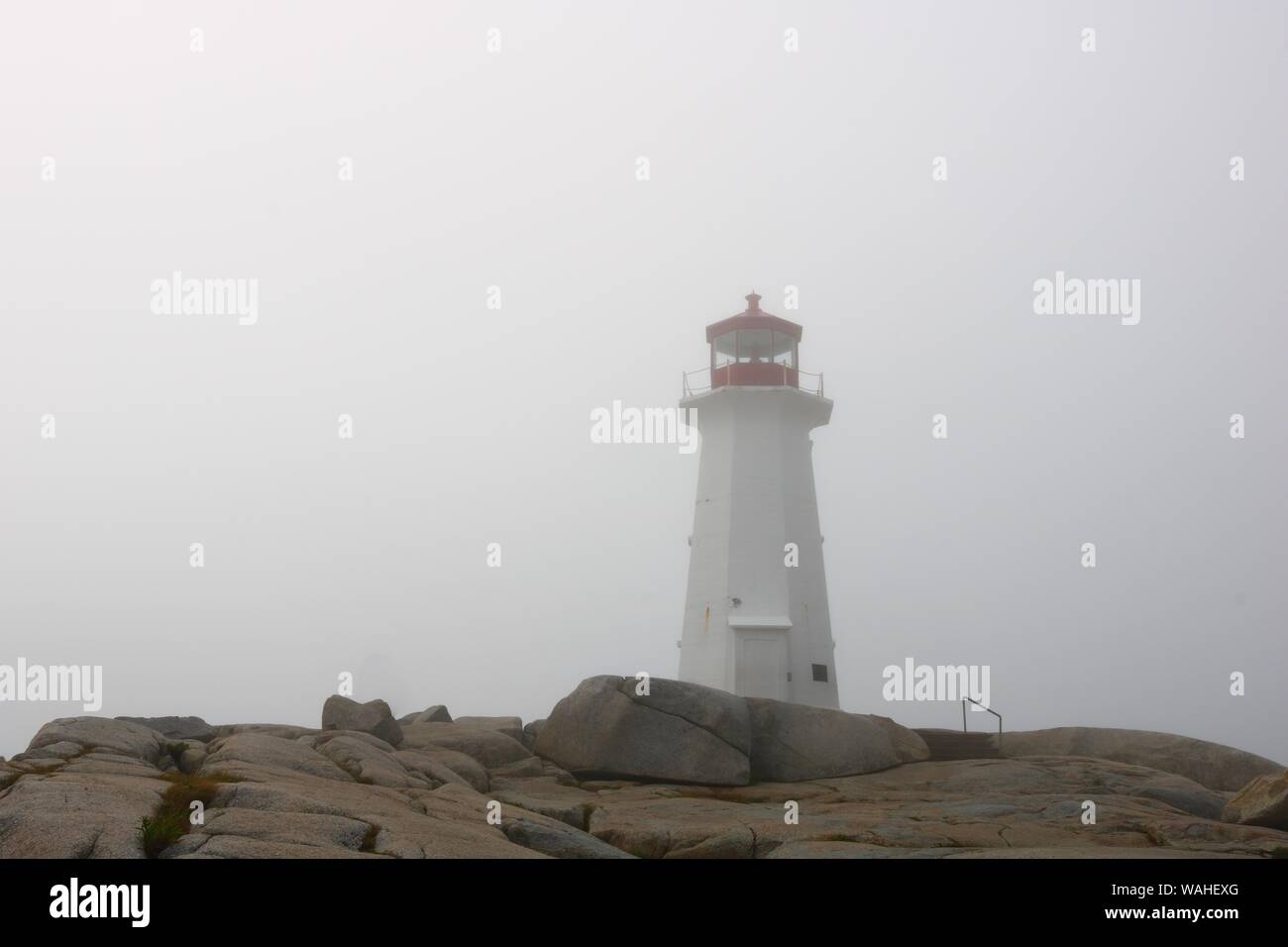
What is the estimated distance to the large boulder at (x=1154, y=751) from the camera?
91.7 feet

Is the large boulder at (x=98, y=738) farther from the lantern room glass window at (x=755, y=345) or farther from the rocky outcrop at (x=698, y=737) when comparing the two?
the lantern room glass window at (x=755, y=345)

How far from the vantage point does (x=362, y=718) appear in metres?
23.2

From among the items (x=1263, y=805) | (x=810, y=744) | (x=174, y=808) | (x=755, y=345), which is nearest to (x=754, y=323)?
(x=755, y=345)

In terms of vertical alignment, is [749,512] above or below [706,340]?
below

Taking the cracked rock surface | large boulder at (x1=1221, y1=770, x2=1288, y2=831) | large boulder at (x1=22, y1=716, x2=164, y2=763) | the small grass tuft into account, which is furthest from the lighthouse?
the small grass tuft

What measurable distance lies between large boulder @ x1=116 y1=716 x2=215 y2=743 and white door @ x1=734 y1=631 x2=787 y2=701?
1381cm

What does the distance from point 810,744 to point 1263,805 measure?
10091 mm

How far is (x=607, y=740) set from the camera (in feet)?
79.6

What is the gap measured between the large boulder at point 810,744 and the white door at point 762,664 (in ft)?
9.29

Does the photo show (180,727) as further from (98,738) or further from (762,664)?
(762,664)

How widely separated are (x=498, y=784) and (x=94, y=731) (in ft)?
26.2
